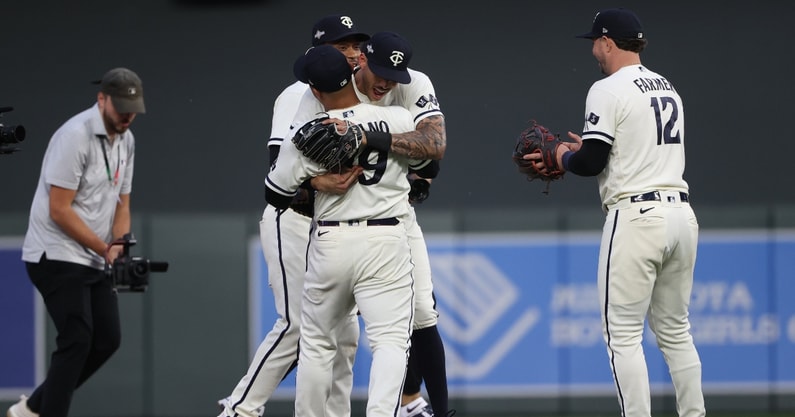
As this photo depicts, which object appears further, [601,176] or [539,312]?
[539,312]

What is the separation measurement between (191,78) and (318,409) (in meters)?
4.63

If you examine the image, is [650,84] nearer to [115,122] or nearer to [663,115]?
[663,115]

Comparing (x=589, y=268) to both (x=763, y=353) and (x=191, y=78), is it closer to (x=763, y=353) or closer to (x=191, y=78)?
(x=763, y=353)

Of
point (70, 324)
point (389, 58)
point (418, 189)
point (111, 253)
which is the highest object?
point (389, 58)

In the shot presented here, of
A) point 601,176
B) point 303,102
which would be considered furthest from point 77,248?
point 601,176

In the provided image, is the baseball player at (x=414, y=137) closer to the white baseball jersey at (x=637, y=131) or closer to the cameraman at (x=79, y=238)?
the white baseball jersey at (x=637, y=131)

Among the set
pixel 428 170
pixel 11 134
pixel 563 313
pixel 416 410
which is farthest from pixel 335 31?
pixel 563 313

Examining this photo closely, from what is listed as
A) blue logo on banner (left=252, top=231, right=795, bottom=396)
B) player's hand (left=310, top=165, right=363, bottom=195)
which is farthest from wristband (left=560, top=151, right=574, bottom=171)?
blue logo on banner (left=252, top=231, right=795, bottom=396)

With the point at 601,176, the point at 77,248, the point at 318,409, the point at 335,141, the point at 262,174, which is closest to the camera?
the point at 335,141

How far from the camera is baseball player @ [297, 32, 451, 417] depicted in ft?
14.9

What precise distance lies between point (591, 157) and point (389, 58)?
883 millimetres

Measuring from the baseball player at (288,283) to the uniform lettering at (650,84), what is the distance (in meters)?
1.03

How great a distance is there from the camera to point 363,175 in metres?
4.54

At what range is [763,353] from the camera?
711cm
